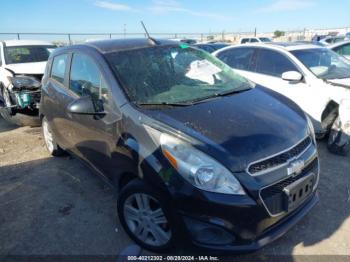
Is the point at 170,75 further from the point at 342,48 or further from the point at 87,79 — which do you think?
the point at 342,48

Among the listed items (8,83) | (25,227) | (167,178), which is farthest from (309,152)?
(8,83)

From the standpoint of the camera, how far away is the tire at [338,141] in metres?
4.62

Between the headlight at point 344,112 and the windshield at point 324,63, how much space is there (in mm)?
798

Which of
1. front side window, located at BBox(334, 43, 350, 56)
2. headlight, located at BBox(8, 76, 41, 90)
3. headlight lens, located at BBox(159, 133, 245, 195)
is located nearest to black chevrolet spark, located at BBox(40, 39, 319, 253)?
headlight lens, located at BBox(159, 133, 245, 195)

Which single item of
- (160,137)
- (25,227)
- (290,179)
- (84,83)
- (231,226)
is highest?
(84,83)

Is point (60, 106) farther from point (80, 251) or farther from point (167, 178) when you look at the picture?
point (167, 178)

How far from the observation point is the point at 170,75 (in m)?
3.37

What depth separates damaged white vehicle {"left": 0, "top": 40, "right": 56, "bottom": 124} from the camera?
630 centimetres

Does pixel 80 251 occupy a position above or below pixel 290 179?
below

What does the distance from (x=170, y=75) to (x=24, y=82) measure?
4.24 m

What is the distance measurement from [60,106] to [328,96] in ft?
13.2

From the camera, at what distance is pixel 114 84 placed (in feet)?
9.81

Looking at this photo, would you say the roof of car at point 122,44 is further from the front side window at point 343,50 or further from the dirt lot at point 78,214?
the front side window at point 343,50

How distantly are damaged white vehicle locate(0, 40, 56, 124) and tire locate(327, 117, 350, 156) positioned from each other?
215 inches
